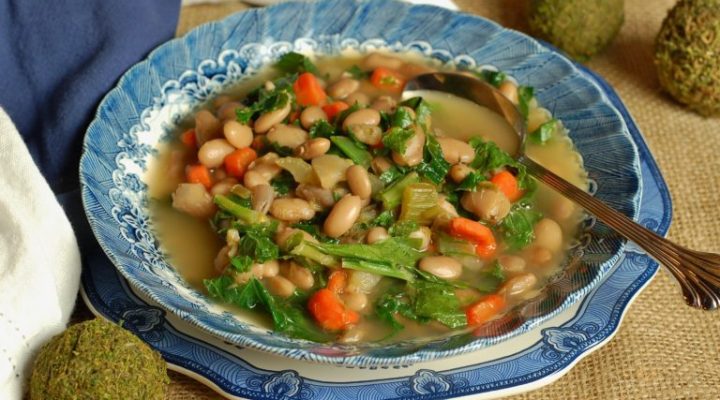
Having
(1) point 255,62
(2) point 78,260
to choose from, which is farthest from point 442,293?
(1) point 255,62

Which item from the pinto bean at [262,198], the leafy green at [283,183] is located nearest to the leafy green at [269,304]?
the pinto bean at [262,198]

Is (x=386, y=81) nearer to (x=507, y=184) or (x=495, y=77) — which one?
(x=495, y=77)

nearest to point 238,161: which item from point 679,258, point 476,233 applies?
point 476,233

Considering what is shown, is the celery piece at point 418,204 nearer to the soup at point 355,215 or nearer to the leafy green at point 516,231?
the soup at point 355,215

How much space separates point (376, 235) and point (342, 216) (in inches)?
5.0

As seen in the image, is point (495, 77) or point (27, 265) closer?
point (27, 265)

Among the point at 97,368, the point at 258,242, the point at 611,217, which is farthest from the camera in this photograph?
the point at 611,217

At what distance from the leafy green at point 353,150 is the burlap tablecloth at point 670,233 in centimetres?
90

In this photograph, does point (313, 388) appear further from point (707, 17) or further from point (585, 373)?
point (707, 17)

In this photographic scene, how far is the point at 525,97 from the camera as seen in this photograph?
3.41 metres

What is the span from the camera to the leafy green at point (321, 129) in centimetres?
295

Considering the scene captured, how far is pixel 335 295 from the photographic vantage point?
260 centimetres

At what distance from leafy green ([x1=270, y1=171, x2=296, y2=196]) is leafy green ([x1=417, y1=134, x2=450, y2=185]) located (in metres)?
0.44

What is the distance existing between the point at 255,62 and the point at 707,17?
1.90 metres
